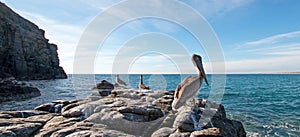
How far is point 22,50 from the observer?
5250 cm

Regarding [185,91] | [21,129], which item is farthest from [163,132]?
[21,129]

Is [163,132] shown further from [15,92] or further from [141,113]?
[15,92]

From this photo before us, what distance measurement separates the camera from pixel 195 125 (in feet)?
22.3

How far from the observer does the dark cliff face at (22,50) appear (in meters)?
45.8

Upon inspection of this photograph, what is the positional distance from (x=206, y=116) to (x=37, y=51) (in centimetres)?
6825

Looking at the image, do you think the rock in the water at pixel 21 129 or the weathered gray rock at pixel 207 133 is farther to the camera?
the rock in the water at pixel 21 129

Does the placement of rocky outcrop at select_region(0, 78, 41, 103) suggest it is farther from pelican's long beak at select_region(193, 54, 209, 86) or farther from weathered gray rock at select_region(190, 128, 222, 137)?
weathered gray rock at select_region(190, 128, 222, 137)

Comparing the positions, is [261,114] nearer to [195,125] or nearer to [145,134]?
[195,125]

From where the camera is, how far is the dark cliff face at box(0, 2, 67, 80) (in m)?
45.8

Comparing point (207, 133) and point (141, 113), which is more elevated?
point (141, 113)

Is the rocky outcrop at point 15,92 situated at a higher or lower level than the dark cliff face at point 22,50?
lower

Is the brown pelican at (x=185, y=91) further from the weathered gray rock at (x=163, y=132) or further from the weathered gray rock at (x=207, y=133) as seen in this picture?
the weathered gray rock at (x=207, y=133)

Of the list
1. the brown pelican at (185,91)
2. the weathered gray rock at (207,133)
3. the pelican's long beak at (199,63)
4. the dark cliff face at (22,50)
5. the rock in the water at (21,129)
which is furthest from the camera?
the dark cliff face at (22,50)

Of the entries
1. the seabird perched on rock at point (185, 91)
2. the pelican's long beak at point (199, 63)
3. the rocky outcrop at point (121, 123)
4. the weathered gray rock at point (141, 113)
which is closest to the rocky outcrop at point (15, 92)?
the rocky outcrop at point (121, 123)
